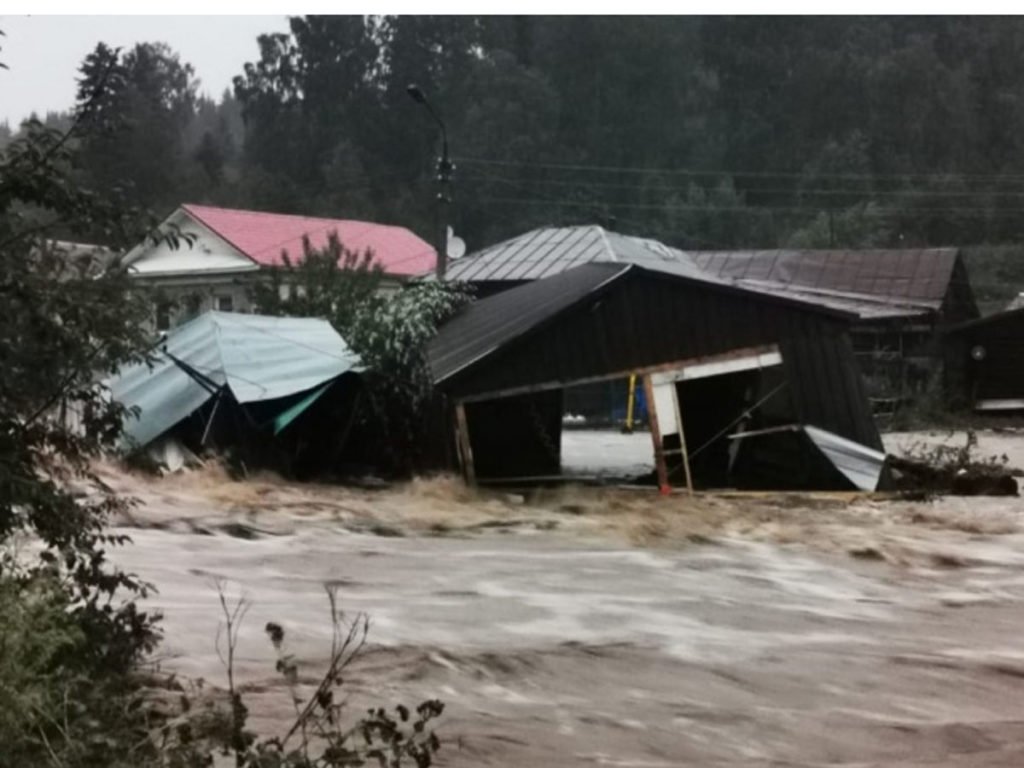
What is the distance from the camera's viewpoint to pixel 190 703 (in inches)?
115

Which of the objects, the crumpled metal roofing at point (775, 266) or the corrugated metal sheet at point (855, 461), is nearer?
the crumpled metal roofing at point (775, 266)

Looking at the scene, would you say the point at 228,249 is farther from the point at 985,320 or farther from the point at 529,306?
the point at 529,306

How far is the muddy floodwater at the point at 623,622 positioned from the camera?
10.6 ft

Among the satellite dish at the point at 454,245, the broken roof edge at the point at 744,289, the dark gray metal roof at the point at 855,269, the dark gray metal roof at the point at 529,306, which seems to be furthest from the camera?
the dark gray metal roof at the point at 529,306

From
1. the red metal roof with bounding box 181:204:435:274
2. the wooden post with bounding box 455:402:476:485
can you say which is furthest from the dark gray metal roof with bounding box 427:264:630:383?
the red metal roof with bounding box 181:204:435:274

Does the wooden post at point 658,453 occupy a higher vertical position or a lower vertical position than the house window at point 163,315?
lower

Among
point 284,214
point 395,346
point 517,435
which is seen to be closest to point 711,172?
point 284,214

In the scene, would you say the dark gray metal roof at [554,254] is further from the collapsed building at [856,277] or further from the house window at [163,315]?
the house window at [163,315]

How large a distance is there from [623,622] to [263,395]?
428 cm

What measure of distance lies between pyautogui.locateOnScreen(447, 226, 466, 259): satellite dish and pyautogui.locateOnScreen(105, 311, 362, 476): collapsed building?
1.30 metres

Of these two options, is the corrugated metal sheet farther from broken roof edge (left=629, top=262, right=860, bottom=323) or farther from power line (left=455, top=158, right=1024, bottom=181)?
power line (left=455, top=158, right=1024, bottom=181)

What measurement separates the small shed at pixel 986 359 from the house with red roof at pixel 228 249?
2.52 metres

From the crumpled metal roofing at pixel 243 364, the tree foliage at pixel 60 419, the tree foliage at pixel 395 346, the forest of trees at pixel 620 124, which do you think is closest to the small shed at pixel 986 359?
the forest of trees at pixel 620 124

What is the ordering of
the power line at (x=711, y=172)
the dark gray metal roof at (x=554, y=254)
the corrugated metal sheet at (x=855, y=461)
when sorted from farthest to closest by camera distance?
the corrugated metal sheet at (x=855, y=461) < the dark gray metal roof at (x=554, y=254) < the power line at (x=711, y=172)
